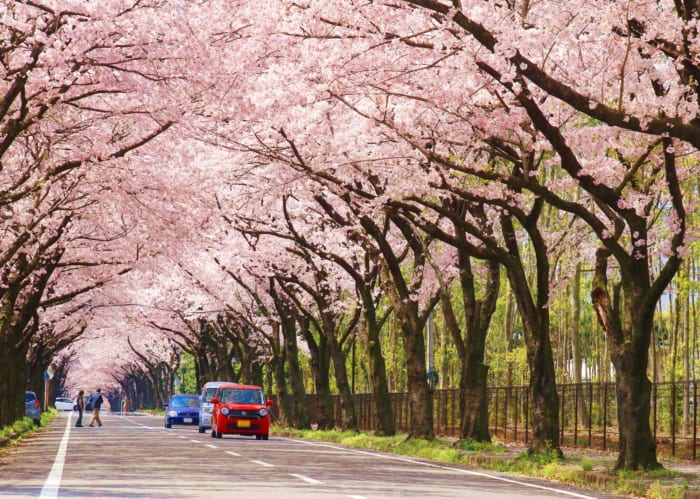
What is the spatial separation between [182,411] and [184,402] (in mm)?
1188

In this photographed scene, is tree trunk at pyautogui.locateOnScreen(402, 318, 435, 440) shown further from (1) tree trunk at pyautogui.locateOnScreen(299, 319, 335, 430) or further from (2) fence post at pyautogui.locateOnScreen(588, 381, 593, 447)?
(1) tree trunk at pyautogui.locateOnScreen(299, 319, 335, 430)

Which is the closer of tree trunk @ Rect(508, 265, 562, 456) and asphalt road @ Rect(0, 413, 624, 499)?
asphalt road @ Rect(0, 413, 624, 499)

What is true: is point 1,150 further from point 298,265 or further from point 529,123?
point 298,265

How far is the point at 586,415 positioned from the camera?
30.5 meters

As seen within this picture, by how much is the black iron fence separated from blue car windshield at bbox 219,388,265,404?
6668mm

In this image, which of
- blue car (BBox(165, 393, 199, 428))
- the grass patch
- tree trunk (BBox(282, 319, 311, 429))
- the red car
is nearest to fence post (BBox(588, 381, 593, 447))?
the grass patch

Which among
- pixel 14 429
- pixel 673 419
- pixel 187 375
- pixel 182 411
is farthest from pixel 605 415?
pixel 187 375

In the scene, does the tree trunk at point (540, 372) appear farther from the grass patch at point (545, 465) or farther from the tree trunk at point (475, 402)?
the tree trunk at point (475, 402)

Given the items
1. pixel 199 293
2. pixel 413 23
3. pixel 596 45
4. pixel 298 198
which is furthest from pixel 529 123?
pixel 199 293

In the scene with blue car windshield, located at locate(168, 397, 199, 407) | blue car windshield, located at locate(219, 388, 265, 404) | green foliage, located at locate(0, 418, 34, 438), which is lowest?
green foliage, located at locate(0, 418, 34, 438)

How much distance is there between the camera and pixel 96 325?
73.1m

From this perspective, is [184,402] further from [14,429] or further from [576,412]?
[576,412]

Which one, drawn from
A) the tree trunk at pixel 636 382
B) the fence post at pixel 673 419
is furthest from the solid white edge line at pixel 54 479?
the fence post at pixel 673 419

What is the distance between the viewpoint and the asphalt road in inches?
533
